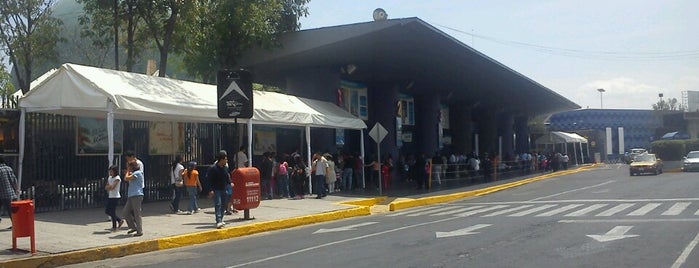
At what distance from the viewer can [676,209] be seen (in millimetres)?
19984

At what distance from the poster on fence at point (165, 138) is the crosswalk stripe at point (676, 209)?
1412 centimetres

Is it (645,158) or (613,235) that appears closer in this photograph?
(613,235)

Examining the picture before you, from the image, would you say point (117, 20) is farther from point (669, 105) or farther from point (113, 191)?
point (669, 105)

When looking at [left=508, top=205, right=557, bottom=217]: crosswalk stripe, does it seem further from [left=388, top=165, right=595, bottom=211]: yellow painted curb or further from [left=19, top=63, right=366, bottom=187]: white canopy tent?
[left=19, top=63, right=366, bottom=187]: white canopy tent

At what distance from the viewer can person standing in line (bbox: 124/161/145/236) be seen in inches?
587

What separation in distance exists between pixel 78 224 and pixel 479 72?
27.5m

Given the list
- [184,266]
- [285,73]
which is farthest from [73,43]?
[184,266]

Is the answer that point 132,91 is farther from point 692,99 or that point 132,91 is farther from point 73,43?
point 692,99

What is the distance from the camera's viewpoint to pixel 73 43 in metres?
42.3

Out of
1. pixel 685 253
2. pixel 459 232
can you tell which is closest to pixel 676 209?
pixel 459 232

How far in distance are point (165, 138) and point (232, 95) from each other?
4.95m

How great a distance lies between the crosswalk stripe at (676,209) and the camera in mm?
18766

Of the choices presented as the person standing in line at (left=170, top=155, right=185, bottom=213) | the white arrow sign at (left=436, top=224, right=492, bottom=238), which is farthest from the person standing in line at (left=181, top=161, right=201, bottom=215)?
the white arrow sign at (left=436, top=224, right=492, bottom=238)

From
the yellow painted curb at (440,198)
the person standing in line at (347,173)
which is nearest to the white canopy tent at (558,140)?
the yellow painted curb at (440,198)
